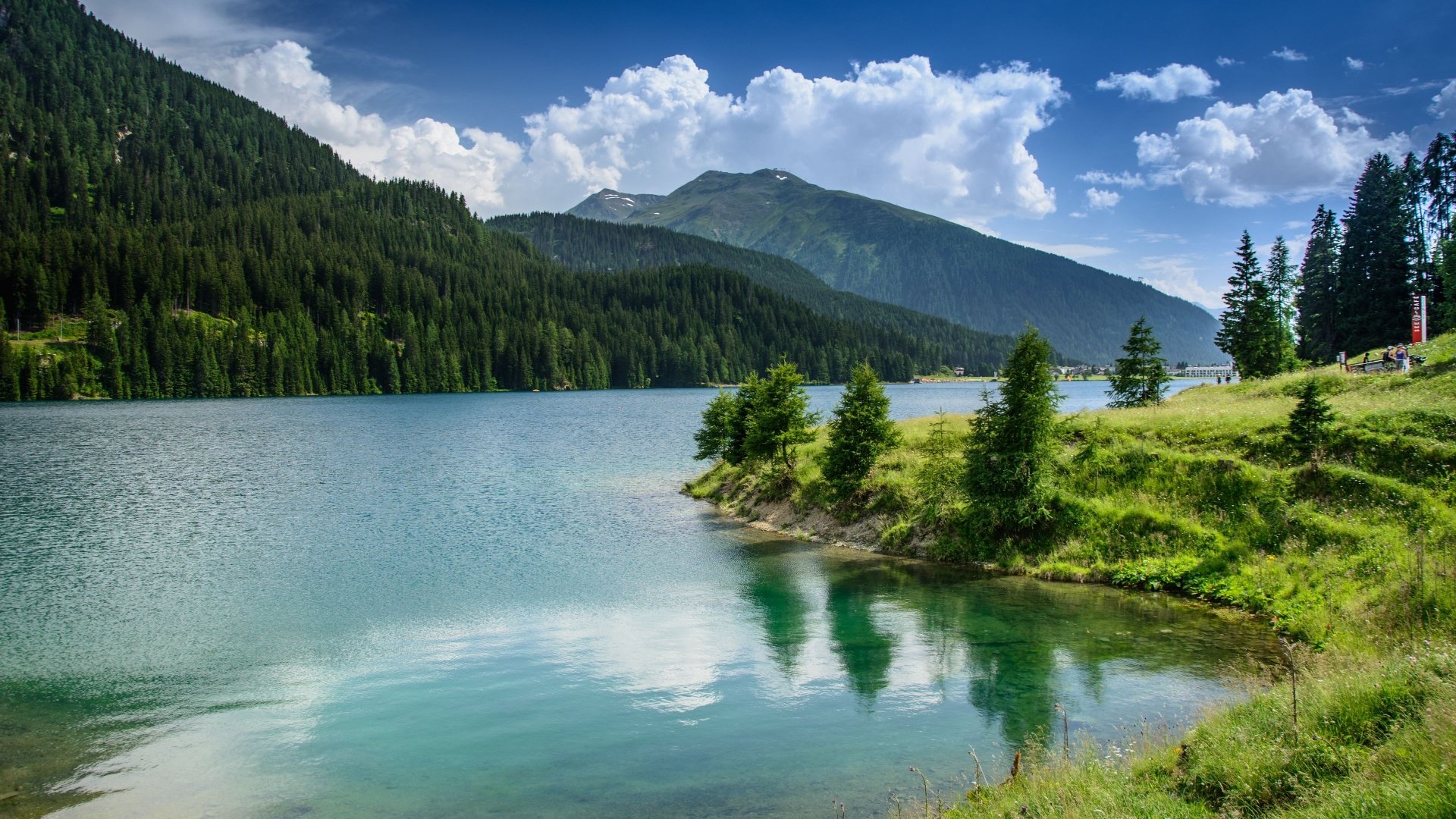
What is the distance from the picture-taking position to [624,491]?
52.8 meters

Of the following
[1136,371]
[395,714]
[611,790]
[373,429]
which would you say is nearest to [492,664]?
[395,714]

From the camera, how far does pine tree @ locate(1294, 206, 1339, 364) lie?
87.4m

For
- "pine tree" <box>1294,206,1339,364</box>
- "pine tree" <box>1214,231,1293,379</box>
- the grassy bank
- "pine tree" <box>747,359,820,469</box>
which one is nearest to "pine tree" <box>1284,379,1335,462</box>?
the grassy bank

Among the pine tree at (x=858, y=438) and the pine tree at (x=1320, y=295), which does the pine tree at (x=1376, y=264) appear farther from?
the pine tree at (x=858, y=438)

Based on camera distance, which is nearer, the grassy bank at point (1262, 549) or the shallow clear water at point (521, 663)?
the grassy bank at point (1262, 549)

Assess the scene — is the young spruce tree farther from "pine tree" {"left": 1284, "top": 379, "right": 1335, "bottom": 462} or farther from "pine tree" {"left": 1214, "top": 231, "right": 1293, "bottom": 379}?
"pine tree" {"left": 1214, "top": 231, "right": 1293, "bottom": 379}

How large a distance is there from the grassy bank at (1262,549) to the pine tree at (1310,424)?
0.43 metres

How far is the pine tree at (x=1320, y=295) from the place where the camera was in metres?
87.4

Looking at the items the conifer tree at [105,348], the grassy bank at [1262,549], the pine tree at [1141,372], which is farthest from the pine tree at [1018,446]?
the conifer tree at [105,348]

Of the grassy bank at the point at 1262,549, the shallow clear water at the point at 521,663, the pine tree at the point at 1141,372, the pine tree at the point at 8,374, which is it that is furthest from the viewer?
the pine tree at the point at 8,374

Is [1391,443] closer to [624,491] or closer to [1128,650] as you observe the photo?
[1128,650]

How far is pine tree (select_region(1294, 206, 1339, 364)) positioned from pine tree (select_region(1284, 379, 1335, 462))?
199 ft

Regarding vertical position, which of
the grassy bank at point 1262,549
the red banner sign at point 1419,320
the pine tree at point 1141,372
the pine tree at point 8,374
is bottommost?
the grassy bank at point 1262,549

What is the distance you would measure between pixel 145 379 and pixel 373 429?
89.8 metres
